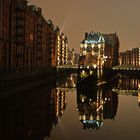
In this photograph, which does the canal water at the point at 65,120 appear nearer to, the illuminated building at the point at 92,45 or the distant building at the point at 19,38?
the distant building at the point at 19,38

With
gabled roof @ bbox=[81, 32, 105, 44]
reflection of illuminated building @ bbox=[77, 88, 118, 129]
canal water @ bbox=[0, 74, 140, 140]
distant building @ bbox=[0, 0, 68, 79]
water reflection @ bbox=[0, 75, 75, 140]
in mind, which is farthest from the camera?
gabled roof @ bbox=[81, 32, 105, 44]

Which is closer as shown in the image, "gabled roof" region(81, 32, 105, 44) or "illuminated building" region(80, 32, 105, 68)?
"illuminated building" region(80, 32, 105, 68)

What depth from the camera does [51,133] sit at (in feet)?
112

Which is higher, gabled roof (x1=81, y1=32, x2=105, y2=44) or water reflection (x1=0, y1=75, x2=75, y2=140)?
gabled roof (x1=81, y1=32, x2=105, y2=44)

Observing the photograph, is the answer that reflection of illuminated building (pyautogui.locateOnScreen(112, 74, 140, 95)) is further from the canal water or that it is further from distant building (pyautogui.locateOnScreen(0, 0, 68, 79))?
the canal water

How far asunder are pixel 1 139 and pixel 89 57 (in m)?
81.8

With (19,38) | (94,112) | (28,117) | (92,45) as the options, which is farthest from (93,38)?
(28,117)

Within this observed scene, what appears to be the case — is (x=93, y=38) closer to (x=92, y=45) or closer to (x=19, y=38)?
(x=92, y=45)

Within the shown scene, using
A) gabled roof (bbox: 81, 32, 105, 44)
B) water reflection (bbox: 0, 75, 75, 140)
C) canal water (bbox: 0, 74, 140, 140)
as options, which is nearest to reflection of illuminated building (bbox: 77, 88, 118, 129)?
canal water (bbox: 0, 74, 140, 140)

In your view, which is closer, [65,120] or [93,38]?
[65,120]

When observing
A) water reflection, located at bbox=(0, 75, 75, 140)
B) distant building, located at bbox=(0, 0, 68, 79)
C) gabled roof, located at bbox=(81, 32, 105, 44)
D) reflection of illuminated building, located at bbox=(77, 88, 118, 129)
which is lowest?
reflection of illuminated building, located at bbox=(77, 88, 118, 129)

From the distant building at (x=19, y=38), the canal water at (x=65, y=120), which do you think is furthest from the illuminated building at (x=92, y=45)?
the canal water at (x=65, y=120)

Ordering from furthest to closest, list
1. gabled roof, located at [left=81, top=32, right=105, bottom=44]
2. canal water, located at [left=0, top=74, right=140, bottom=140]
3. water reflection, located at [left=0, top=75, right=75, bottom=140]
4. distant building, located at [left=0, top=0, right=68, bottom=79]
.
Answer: gabled roof, located at [left=81, top=32, right=105, bottom=44] → distant building, located at [left=0, top=0, right=68, bottom=79] → canal water, located at [left=0, top=74, right=140, bottom=140] → water reflection, located at [left=0, top=75, right=75, bottom=140]

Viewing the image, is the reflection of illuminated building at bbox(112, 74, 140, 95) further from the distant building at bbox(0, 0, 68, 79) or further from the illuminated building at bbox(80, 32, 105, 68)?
the illuminated building at bbox(80, 32, 105, 68)
